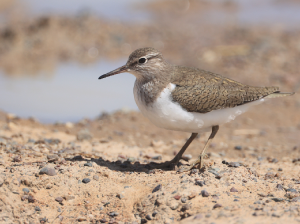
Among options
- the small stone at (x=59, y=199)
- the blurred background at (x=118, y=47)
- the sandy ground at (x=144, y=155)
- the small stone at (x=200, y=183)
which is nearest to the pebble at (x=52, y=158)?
the sandy ground at (x=144, y=155)

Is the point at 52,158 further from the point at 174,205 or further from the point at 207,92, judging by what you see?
the point at 207,92

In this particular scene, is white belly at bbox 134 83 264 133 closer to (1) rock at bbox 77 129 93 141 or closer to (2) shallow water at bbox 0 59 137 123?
(1) rock at bbox 77 129 93 141

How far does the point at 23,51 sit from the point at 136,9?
9955 mm

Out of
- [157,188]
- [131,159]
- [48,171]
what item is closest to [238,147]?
[131,159]

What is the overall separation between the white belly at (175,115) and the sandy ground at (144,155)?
2.51ft

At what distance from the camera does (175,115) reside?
246 inches

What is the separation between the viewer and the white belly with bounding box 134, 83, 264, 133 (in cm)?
623

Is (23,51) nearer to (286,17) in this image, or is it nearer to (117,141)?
(117,141)

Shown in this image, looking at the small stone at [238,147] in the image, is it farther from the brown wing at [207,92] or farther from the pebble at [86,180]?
the pebble at [86,180]

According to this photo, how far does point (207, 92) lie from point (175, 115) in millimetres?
757

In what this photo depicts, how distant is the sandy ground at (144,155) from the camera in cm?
562

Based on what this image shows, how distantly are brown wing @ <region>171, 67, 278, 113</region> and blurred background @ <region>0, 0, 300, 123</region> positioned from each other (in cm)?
489

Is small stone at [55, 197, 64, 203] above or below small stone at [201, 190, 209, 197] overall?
below

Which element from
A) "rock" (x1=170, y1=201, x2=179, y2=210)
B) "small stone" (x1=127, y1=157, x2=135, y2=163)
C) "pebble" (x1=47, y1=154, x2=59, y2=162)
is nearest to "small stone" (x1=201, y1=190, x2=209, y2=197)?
"rock" (x1=170, y1=201, x2=179, y2=210)
